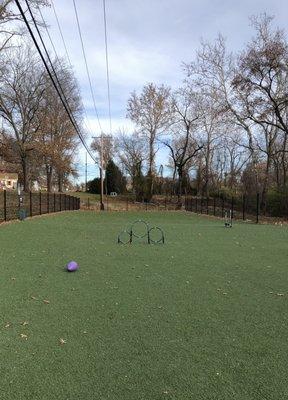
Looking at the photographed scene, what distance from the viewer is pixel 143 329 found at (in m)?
5.04

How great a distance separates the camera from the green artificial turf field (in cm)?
364

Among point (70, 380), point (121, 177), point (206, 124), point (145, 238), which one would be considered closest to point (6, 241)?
point (145, 238)

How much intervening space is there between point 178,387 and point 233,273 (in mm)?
5177

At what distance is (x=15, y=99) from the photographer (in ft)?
137

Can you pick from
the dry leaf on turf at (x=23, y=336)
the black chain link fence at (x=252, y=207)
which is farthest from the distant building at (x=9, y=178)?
the dry leaf on turf at (x=23, y=336)

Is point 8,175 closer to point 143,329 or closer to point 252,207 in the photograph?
point 252,207

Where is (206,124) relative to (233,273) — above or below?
above

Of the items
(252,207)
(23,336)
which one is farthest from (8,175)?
(23,336)

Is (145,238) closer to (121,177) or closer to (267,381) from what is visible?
(267,381)

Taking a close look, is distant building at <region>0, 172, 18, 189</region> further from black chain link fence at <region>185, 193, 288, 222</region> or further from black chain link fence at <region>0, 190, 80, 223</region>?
black chain link fence at <region>185, 193, 288, 222</region>

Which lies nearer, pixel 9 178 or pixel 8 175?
pixel 8 175

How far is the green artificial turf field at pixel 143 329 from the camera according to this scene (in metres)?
Result: 3.64

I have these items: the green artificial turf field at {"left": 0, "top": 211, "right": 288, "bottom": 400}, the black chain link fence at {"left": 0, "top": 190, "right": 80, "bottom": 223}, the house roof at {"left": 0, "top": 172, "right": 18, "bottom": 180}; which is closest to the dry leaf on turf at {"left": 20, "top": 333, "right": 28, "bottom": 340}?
the green artificial turf field at {"left": 0, "top": 211, "right": 288, "bottom": 400}

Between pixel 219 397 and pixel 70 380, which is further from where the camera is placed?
pixel 70 380
